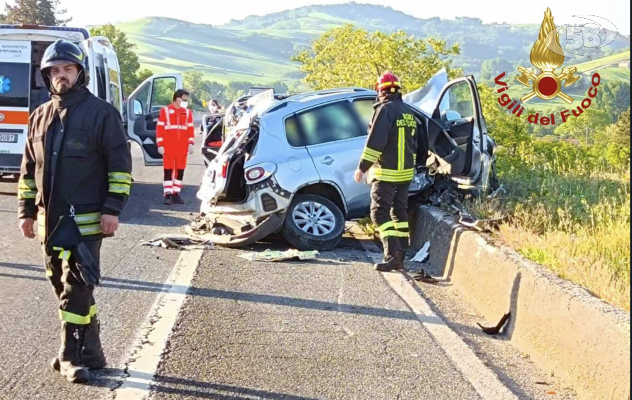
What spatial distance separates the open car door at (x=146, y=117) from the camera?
16203mm

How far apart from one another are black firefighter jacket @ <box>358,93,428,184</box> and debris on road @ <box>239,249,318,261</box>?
3.55ft

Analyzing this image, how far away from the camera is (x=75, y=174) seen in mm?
4863

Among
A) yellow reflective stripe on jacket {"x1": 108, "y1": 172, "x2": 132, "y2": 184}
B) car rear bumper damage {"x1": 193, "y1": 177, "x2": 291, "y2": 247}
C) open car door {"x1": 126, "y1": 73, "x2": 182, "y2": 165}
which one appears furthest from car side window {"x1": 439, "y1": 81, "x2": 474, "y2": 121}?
open car door {"x1": 126, "y1": 73, "x2": 182, "y2": 165}

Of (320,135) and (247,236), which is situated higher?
(320,135)

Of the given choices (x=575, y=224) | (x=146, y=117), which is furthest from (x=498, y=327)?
(x=146, y=117)

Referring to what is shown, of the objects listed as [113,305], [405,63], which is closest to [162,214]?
[113,305]

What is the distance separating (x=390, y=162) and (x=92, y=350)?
4.19 m

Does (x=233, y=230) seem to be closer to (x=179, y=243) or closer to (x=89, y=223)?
(x=179, y=243)

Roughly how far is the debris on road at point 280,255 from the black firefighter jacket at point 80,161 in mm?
3868

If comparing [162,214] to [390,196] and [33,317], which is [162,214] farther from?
[33,317]

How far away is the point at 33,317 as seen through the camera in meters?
6.26

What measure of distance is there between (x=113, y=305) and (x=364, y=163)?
9.42 feet

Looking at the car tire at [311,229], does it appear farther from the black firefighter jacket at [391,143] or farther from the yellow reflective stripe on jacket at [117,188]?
the yellow reflective stripe on jacket at [117,188]

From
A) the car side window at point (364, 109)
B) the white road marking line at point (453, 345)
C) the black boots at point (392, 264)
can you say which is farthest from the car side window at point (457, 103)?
the white road marking line at point (453, 345)
